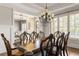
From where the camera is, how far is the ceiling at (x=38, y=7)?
106cm

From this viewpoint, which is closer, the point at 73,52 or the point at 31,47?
the point at 73,52

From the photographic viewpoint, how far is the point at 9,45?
1232 mm

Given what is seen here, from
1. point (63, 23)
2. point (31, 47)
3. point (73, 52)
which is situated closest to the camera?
point (73, 52)

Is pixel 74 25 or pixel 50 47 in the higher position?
pixel 74 25


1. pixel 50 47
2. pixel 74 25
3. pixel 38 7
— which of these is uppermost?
pixel 38 7

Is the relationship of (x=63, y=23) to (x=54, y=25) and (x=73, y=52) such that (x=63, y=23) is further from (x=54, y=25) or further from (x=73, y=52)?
(x=73, y=52)

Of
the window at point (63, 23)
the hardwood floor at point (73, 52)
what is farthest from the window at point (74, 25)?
the hardwood floor at point (73, 52)

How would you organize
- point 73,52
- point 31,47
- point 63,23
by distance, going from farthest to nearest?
point 31,47
point 63,23
point 73,52

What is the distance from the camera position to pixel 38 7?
45.7 inches

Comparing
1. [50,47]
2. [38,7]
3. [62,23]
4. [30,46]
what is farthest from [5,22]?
[50,47]

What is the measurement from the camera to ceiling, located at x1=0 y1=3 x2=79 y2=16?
106cm

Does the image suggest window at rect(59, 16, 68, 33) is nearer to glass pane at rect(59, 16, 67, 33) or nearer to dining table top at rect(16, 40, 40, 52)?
glass pane at rect(59, 16, 67, 33)

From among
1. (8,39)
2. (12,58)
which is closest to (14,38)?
(8,39)

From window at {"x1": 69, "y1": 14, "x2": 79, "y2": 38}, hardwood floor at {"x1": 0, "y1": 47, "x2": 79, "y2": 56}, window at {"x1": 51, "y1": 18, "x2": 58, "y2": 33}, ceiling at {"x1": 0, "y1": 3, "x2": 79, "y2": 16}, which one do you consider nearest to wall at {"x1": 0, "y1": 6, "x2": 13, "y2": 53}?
ceiling at {"x1": 0, "y1": 3, "x2": 79, "y2": 16}
